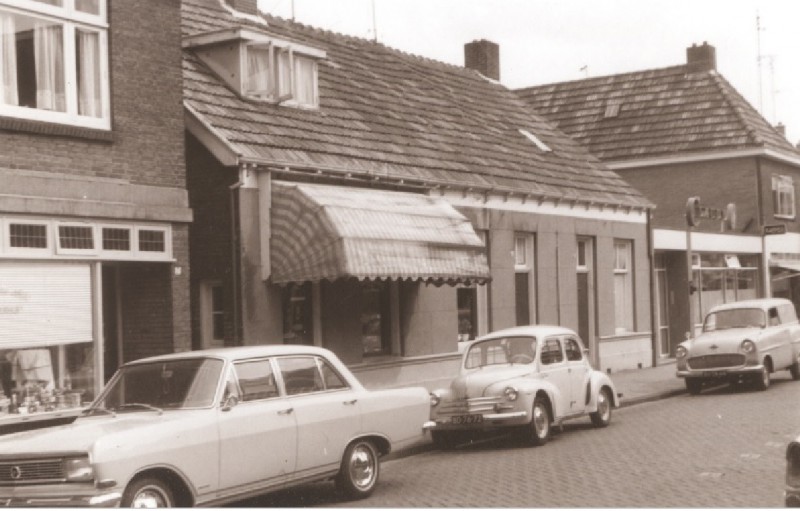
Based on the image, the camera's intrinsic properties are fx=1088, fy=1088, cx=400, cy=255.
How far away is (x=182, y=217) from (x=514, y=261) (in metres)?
9.91

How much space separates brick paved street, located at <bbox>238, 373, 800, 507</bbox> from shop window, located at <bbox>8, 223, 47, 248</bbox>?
407 centimetres

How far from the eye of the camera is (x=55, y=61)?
41.9 ft

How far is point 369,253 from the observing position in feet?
51.5

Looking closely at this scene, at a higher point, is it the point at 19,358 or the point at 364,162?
the point at 364,162

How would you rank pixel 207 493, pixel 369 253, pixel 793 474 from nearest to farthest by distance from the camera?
pixel 793 474, pixel 207 493, pixel 369 253

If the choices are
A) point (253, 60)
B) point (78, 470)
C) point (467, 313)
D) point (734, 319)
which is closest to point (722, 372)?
point (734, 319)

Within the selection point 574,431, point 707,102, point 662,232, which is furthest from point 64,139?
point 707,102

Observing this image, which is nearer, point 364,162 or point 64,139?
point 64,139

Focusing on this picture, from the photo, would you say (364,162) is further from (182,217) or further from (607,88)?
(607,88)

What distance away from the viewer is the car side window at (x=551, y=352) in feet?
49.3

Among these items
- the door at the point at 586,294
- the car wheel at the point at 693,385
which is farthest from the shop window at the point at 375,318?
the door at the point at 586,294

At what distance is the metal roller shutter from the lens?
11.9m

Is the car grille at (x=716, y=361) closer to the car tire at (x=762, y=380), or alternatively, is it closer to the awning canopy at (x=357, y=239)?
the car tire at (x=762, y=380)

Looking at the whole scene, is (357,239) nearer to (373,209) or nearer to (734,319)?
(373,209)
